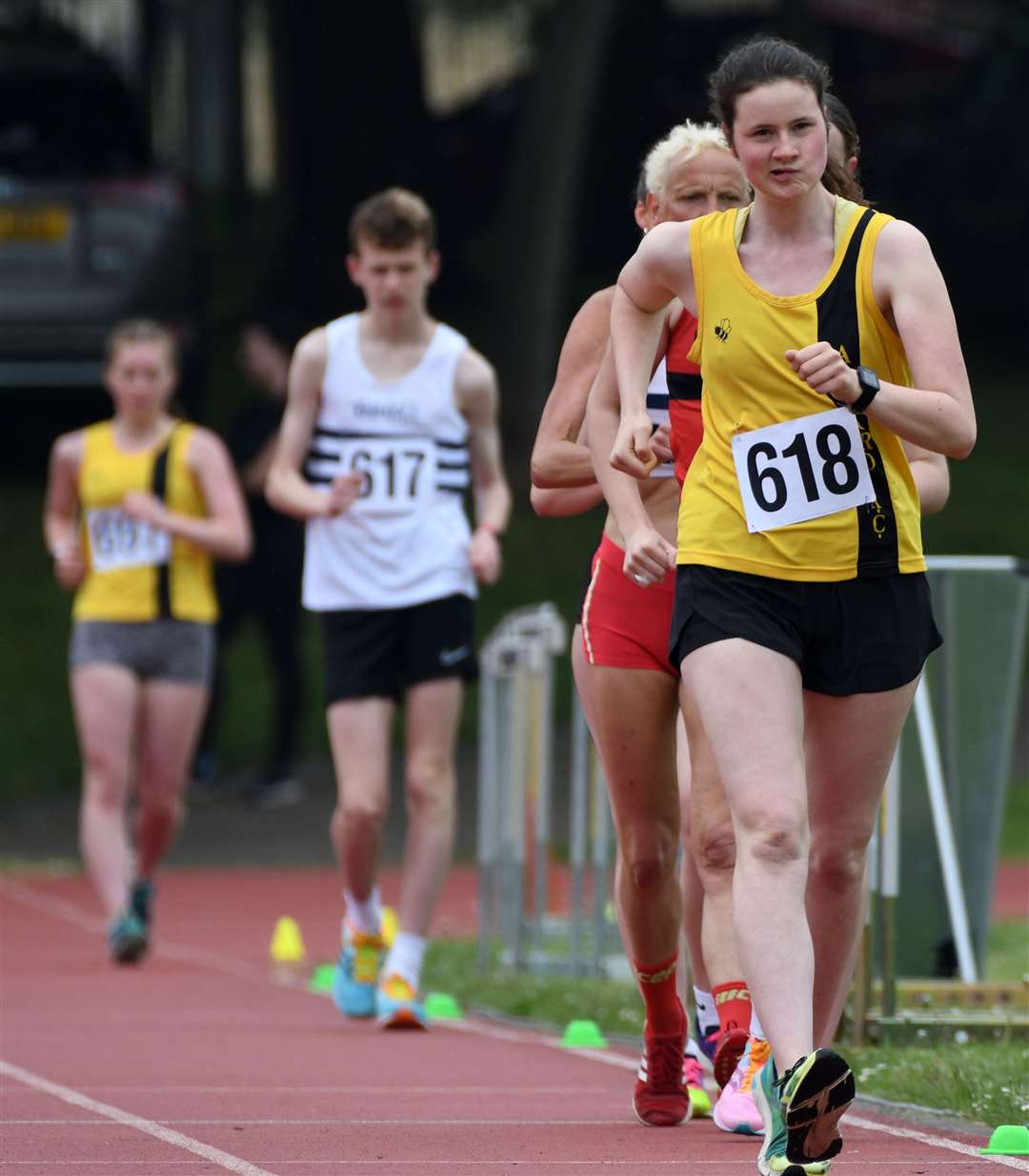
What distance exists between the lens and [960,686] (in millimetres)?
8234

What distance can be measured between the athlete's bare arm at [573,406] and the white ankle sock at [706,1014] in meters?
1.18

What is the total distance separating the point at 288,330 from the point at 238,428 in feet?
34.6

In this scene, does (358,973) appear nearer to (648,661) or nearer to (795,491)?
(648,661)

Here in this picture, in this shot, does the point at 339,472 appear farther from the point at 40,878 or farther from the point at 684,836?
the point at 40,878

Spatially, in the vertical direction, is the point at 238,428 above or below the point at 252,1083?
above

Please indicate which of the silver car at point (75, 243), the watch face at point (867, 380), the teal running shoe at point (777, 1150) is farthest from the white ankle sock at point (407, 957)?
the silver car at point (75, 243)

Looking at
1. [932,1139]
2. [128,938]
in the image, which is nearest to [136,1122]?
[932,1139]

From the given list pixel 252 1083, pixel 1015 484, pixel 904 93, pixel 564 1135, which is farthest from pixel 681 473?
pixel 904 93

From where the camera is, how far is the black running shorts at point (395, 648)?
340 inches

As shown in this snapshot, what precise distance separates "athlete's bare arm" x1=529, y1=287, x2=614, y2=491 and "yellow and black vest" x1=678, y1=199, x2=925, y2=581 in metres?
1.01

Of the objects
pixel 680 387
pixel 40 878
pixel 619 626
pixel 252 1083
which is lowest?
pixel 40 878

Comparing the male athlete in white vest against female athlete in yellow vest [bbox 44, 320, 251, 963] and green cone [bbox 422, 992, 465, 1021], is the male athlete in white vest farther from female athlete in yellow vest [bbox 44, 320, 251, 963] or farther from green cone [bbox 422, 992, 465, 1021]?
female athlete in yellow vest [bbox 44, 320, 251, 963]

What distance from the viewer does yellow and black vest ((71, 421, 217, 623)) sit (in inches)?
427

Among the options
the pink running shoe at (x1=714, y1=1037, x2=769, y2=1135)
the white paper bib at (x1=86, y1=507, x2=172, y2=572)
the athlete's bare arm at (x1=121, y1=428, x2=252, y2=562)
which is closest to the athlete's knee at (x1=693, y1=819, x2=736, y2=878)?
the pink running shoe at (x1=714, y1=1037, x2=769, y2=1135)
